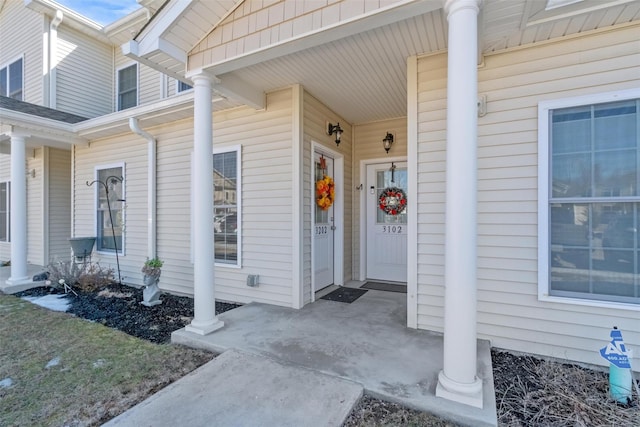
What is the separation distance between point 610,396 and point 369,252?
3.63m

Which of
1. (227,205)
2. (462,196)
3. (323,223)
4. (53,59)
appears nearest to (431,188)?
(462,196)

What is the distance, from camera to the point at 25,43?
7297 mm

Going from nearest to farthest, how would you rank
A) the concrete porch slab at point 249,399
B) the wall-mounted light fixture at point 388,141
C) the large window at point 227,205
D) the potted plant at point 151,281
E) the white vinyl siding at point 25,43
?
the concrete porch slab at point 249,399
the potted plant at point 151,281
the large window at point 227,205
the wall-mounted light fixture at point 388,141
the white vinyl siding at point 25,43

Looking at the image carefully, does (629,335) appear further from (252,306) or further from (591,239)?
(252,306)

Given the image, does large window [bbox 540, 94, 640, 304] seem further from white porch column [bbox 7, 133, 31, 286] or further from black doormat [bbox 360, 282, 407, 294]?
white porch column [bbox 7, 133, 31, 286]

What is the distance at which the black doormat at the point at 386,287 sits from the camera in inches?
192

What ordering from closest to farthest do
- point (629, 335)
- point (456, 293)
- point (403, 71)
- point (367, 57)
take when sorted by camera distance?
point (456, 293), point (629, 335), point (367, 57), point (403, 71)

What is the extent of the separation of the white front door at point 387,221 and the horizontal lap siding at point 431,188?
2.05 meters

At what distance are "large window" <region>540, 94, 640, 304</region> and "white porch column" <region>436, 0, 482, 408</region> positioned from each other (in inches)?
47.2

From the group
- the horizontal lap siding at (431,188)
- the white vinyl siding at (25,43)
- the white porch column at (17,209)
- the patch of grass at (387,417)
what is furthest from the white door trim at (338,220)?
the white vinyl siding at (25,43)

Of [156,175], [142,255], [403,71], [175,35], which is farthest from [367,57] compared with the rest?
[142,255]

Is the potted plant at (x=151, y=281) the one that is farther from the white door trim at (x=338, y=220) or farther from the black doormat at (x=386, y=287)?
the black doormat at (x=386, y=287)

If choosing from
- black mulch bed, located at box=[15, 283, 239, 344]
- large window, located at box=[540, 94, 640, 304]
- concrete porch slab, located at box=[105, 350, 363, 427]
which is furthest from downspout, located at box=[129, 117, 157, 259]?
large window, located at box=[540, 94, 640, 304]

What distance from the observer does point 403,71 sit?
11.6 feet
